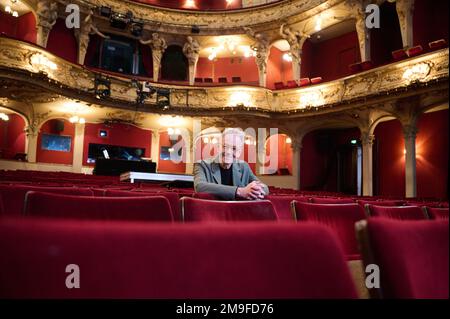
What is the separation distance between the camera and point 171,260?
458 mm

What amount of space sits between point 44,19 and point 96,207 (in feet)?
35.4

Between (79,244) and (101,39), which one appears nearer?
(79,244)

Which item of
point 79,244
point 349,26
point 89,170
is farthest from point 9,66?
point 349,26

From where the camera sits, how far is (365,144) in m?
9.46

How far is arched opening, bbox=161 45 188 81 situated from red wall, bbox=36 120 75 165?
13.3ft

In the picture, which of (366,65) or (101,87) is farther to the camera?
(101,87)

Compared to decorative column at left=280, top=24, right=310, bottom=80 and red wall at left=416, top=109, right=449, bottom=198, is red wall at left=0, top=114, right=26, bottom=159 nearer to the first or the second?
decorative column at left=280, top=24, right=310, bottom=80

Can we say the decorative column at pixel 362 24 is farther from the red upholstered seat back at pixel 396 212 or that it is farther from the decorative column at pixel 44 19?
the decorative column at pixel 44 19

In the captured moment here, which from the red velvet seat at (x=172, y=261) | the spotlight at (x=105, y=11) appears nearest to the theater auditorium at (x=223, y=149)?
the red velvet seat at (x=172, y=261)

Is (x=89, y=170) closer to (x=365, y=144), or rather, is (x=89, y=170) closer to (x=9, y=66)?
(x=9, y=66)

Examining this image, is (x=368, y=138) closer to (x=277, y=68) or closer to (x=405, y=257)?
(x=277, y=68)

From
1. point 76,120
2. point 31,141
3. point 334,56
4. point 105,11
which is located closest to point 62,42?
point 105,11

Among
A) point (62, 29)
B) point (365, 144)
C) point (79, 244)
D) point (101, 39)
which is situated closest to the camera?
point (79, 244)
